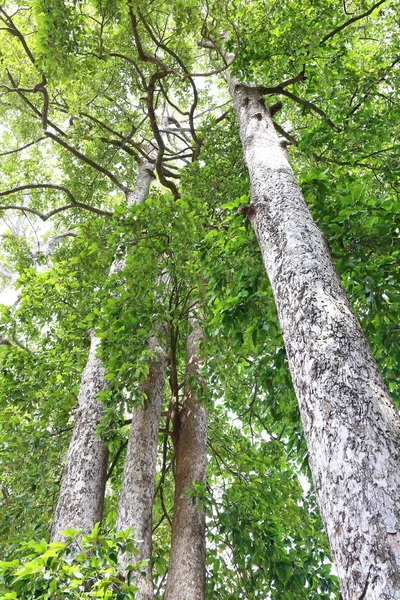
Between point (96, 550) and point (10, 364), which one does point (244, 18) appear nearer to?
point (10, 364)

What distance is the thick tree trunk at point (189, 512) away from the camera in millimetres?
4041

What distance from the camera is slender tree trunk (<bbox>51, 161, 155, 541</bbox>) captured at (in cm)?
409

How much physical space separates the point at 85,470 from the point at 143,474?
590 millimetres

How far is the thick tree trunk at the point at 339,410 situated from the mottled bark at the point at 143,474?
223 centimetres

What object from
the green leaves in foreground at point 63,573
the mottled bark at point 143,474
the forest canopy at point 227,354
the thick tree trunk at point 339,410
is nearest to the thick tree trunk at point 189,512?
the forest canopy at point 227,354

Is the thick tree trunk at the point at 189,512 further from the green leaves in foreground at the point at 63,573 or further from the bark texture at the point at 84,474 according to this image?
the green leaves in foreground at the point at 63,573

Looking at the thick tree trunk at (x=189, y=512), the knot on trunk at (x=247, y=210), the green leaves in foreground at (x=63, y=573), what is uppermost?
the knot on trunk at (x=247, y=210)

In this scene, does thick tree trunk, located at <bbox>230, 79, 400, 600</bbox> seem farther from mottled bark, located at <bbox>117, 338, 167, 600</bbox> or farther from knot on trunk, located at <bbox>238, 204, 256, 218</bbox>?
mottled bark, located at <bbox>117, 338, 167, 600</bbox>

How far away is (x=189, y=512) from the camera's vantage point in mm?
4605

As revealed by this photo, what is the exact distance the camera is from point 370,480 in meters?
1.57

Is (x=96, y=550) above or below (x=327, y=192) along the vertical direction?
below

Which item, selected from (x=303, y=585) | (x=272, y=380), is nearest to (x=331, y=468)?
(x=272, y=380)

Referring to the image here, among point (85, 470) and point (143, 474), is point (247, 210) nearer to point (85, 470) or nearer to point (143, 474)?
point (143, 474)

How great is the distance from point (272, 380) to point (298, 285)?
190 cm
